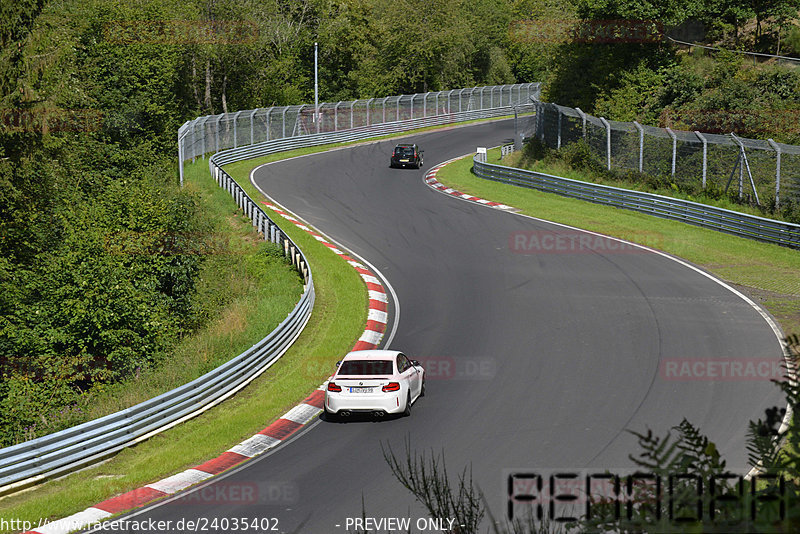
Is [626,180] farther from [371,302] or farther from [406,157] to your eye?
[371,302]

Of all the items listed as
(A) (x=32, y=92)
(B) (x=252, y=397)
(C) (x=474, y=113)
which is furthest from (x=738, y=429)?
(C) (x=474, y=113)

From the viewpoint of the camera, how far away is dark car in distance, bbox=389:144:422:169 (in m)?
51.2

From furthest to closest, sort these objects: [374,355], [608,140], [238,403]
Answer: [608,140] < [238,403] < [374,355]

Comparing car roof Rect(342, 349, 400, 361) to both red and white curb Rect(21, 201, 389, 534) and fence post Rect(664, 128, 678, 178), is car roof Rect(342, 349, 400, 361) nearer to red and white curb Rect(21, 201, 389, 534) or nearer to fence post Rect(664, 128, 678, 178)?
red and white curb Rect(21, 201, 389, 534)

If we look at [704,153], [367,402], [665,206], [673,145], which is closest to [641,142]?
[673,145]

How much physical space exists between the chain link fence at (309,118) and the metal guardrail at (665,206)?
1920 centimetres

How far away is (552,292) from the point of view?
26672 mm

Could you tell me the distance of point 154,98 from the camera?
2382 inches

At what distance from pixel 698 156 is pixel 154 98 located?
39188 millimetres

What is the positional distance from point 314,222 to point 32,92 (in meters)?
13.1

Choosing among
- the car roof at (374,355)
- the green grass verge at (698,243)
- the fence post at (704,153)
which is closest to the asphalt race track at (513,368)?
the green grass verge at (698,243)

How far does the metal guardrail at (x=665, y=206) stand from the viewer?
31.4m

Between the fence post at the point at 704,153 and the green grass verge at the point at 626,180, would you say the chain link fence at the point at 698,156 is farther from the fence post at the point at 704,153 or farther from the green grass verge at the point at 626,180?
the green grass verge at the point at 626,180

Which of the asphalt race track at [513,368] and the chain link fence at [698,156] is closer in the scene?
the asphalt race track at [513,368]
